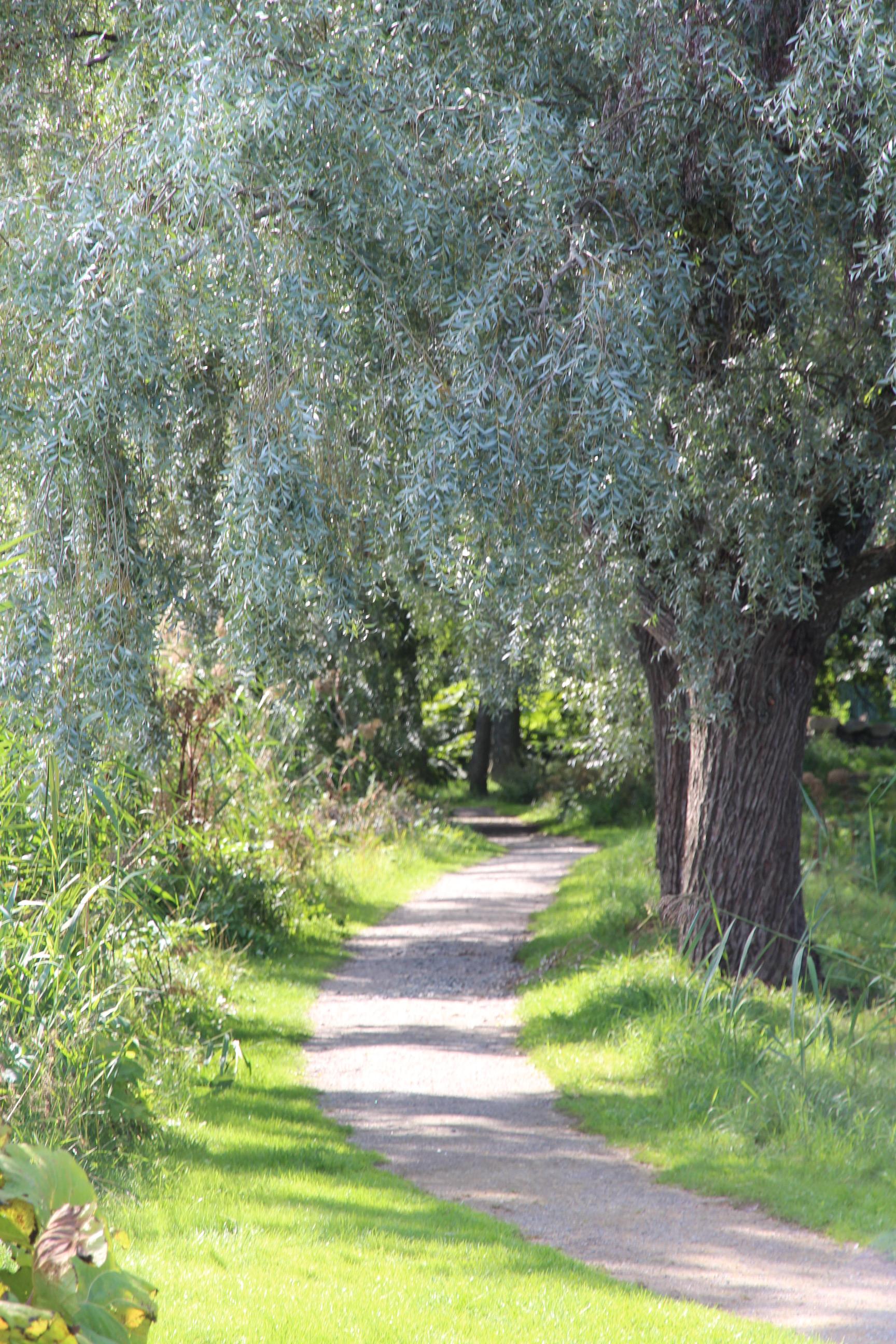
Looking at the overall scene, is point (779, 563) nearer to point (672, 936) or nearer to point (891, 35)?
point (891, 35)

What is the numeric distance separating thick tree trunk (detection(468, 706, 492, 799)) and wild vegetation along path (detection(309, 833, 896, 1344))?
51.2ft

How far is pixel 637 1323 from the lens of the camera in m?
4.37

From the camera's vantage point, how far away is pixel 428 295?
5.57 meters

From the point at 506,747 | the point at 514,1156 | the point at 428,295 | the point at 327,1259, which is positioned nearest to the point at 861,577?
the point at 428,295

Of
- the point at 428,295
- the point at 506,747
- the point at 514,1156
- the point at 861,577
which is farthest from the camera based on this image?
the point at 506,747

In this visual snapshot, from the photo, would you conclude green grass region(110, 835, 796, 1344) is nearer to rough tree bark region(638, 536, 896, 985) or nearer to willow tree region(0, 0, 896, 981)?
willow tree region(0, 0, 896, 981)

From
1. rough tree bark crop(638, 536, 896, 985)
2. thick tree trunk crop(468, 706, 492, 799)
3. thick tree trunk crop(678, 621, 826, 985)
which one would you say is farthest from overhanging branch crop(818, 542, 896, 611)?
thick tree trunk crop(468, 706, 492, 799)

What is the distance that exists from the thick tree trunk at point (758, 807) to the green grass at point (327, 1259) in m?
3.35

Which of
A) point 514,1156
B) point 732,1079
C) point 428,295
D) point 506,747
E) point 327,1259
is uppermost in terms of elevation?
point 428,295

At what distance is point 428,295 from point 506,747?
23.2 m

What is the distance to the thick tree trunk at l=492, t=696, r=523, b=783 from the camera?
27844 mm

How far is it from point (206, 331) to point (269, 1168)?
3.88m

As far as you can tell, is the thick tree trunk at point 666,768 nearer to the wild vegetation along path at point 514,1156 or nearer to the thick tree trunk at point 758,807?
the thick tree trunk at point 758,807

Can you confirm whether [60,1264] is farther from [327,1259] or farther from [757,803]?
[757,803]
